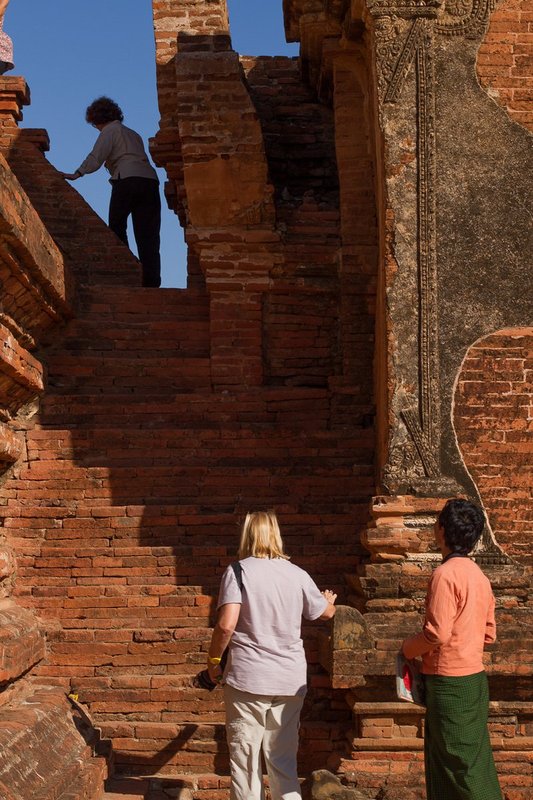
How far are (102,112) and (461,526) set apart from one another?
697cm

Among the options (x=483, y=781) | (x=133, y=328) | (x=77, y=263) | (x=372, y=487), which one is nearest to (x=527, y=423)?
(x=372, y=487)

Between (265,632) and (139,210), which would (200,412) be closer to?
(139,210)

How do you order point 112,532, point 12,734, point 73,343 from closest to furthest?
point 12,734
point 112,532
point 73,343

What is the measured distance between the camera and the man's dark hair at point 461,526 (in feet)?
15.7

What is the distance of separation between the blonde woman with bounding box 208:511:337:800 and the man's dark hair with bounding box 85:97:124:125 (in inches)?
257

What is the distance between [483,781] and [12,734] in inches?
87.5

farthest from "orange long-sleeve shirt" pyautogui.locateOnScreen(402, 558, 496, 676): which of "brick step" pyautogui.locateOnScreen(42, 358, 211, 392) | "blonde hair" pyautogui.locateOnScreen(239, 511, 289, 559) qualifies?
"brick step" pyautogui.locateOnScreen(42, 358, 211, 392)

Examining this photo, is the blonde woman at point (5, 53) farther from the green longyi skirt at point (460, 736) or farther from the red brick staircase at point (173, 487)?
the green longyi skirt at point (460, 736)

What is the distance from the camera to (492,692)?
638 centimetres

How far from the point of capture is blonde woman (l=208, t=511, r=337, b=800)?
4.90 m

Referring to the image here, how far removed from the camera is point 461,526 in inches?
189

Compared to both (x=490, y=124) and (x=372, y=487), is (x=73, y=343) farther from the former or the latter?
(x=490, y=124)

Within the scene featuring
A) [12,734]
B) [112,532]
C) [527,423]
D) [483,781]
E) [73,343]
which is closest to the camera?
[483,781]

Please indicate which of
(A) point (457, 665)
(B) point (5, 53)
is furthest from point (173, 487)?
(B) point (5, 53)
